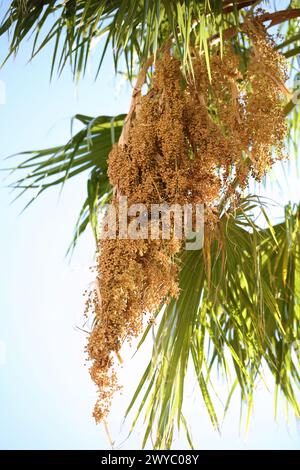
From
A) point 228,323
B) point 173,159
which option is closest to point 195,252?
point 228,323

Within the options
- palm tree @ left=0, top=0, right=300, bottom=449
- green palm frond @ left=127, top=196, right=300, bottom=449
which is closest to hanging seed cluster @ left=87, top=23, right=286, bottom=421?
palm tree @ left=0, top=0, right=300, bottom=449

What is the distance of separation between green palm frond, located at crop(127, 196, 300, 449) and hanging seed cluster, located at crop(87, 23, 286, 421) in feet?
1.03

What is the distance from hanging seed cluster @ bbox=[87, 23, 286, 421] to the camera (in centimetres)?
151

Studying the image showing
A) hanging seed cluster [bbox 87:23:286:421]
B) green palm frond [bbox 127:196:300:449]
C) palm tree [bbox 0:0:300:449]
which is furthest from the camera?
green palm frond [bbox 127:196:300:449]

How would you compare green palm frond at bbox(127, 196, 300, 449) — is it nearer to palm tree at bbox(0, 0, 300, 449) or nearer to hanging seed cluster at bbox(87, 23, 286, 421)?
palm tree at bbox(0, 0, 300, 449)

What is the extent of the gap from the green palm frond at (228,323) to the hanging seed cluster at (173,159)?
31 centimetres

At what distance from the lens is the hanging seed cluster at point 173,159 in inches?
59.6

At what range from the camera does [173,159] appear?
1640 millimetres

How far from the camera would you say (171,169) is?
64.1 inches

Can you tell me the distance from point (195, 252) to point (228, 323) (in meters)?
0.48

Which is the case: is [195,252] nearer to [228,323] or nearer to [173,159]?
[228,323]

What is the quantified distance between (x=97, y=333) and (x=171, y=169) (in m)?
0.42
